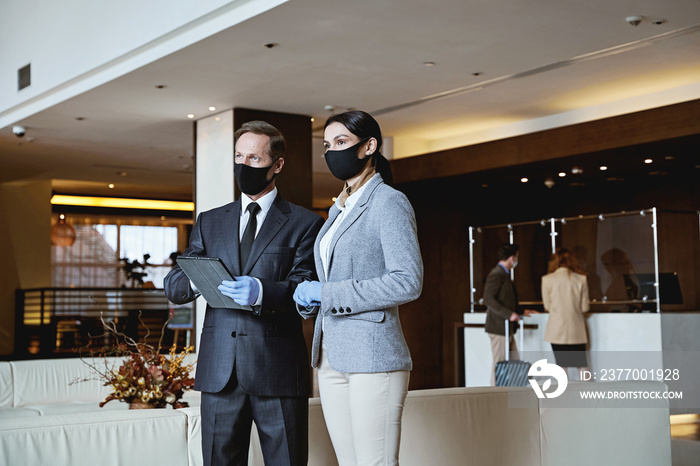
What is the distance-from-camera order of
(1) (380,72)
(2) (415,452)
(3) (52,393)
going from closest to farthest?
(2) (415,452) → (3) (52,393) → (1) (380,72)

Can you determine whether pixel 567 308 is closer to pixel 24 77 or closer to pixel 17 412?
pixel 17 412

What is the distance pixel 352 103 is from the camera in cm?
832

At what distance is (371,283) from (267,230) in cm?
52

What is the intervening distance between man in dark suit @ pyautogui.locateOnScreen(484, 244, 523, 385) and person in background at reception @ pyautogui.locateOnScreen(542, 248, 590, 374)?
0.36 meters

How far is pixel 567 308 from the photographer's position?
805 cm

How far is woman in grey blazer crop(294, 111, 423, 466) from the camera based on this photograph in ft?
7.39

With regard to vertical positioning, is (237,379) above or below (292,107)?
below

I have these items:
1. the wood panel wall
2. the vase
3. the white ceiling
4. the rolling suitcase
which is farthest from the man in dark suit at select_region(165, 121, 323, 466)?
the wood panel wall

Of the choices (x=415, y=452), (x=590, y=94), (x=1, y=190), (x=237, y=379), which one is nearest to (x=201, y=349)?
(x=237, y=379)

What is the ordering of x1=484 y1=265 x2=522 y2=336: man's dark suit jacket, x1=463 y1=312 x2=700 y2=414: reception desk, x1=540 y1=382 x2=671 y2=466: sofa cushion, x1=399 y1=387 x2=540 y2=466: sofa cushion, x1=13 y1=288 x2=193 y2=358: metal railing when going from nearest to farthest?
1. x1=399 y1=387 x2=540 y2=466: sofa cushion
2. x1=540 y1=382 x2=671 y2=466: sofa cushion
3. x1=463 y1=312 x2=700 y2=414: reception desk
4. x1=484 y1=265 x2=522 y2=336: man's dark suit jacket
5. x1=13 y1=288 x2=193 y2=358: metal railing

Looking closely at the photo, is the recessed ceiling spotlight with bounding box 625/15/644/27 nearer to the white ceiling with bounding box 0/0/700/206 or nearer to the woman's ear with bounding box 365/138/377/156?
the white ceiling with bounding box 0/0/700/206

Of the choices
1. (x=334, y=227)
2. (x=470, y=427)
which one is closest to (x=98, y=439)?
(x=334, y=227)

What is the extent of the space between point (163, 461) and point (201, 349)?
0.43 metres

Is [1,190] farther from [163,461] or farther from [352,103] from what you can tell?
[163,461]
